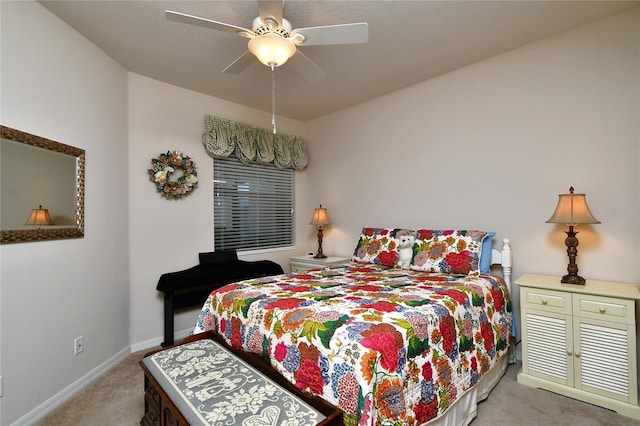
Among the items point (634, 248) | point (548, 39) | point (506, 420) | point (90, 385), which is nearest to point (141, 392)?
point (90, 385)

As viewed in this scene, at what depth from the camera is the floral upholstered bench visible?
117cm

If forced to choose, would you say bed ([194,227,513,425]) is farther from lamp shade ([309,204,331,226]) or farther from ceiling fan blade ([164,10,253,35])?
ceiling fan blade ([164,10,253,35])

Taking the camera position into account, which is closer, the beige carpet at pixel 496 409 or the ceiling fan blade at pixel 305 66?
the beige carpet at pixel 496 409

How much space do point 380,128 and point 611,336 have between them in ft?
8.98

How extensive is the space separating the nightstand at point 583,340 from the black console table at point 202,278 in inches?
97.7

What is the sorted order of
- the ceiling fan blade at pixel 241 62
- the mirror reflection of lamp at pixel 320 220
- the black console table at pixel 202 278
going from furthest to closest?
the mirror reflection of lamp at pixel 320 220
the black console table at pixel 202 278
the ceiling fan blade at pixel 241 62

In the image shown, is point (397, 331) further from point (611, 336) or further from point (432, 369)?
point (611, 336)

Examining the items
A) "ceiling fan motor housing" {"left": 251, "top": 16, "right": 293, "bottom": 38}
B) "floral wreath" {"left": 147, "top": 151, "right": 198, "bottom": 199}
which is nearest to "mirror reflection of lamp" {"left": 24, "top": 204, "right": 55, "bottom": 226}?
"floral wreath" {"left": 147, "top": 151, "right": 198, "bottom": 199}

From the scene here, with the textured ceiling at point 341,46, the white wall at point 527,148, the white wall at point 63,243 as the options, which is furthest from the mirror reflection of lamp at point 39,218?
the white wall at point 527,148

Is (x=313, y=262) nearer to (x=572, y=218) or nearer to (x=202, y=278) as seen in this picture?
(x=202, y=278)

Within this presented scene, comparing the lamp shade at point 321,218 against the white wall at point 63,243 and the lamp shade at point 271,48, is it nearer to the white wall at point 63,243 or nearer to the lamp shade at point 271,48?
the white wall at point 63,243

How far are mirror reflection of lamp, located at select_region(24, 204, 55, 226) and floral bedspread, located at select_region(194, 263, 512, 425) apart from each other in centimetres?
118

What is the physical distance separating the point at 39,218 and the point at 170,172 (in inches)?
50.2

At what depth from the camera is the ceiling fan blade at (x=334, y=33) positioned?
169 cm
